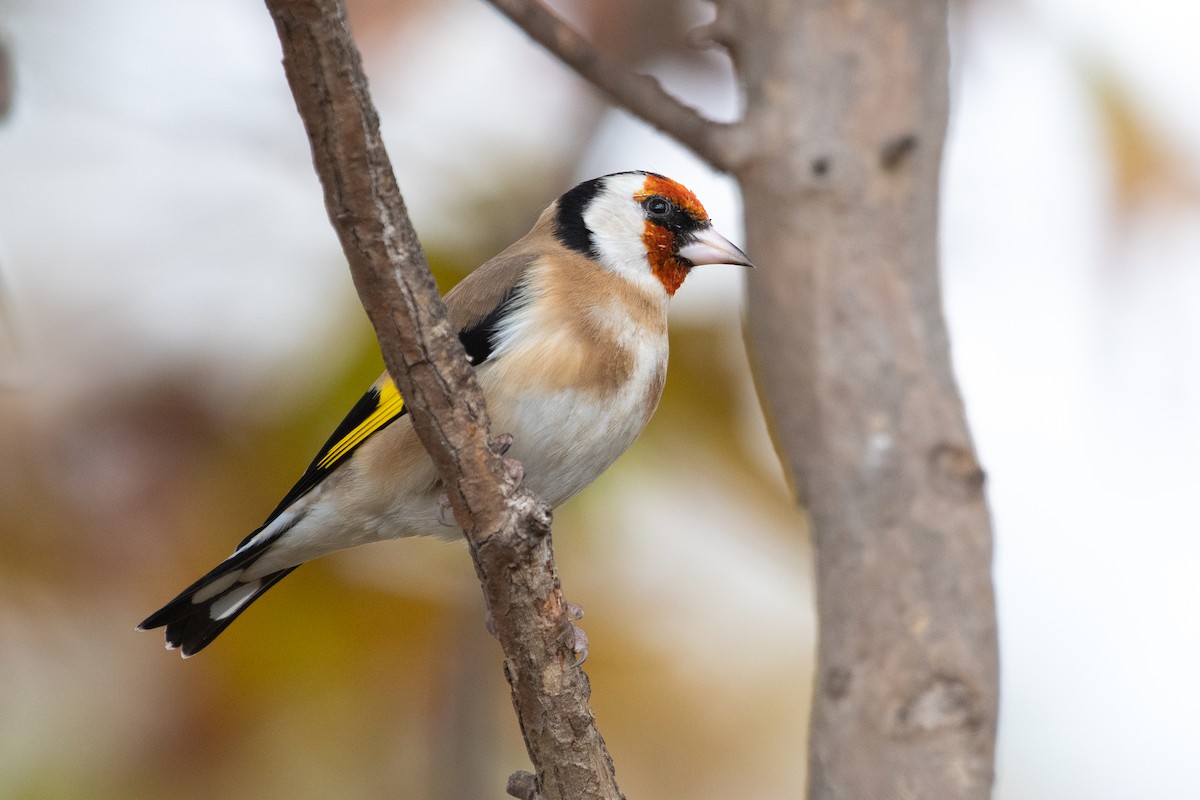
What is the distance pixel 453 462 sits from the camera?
1.73 m

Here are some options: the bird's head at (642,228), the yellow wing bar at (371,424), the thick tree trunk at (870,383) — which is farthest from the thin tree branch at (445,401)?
the bird's head at (642,228)

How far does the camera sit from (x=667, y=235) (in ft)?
10.3

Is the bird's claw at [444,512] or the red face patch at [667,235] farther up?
the red face patch at [667,235]

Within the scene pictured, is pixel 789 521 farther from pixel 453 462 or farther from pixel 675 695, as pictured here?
pixel 453 462

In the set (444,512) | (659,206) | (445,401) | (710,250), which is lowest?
(444,512)

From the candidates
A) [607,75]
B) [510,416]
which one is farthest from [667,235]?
[510,416]

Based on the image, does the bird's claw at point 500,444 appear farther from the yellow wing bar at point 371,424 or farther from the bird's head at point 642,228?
the bird's head at point 642,228

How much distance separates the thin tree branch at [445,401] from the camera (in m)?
1.36

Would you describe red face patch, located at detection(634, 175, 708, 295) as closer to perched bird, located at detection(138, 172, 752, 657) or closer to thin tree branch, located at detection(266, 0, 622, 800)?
perched bird, located at detection(138, 172, 752, 657)

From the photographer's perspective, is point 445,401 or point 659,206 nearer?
point 445,401

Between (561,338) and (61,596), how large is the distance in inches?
73.4

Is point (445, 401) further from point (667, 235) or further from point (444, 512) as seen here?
point (667, 235)

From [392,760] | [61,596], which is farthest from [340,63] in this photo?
[392,760]

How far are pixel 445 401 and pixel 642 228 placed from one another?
1611mm
